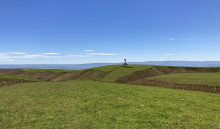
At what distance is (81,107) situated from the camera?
12242mm

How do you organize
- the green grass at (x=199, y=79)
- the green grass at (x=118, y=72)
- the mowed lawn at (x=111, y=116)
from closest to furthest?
the mowed lawn at (x=111, y=116) → the green grass at (x=199, y=79) → the green grass at (x=118, y=72)

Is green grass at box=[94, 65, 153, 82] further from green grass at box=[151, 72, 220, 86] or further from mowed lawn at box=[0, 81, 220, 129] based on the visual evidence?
mowed lawn at box=[0, 81, 220, 129]

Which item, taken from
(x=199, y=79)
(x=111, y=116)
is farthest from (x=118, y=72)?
(x=111, y=116)

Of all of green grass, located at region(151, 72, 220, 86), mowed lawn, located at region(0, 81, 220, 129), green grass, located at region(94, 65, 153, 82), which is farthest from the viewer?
green grass, located at region(94, 65, 153, 82)

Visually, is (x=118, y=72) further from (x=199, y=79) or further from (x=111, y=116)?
(x=111, y=116)

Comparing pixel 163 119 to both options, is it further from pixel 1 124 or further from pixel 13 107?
pixel 13 107

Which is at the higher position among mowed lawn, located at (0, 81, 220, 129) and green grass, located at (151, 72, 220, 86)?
green grass, located at (151, 72, 220, 86)

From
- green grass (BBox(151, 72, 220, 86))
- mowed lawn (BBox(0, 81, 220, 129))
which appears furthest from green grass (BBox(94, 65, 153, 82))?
mowed lawn (BBox(0, 81, 220, 129))

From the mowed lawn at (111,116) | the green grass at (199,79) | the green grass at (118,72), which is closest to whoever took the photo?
the mowed lawn at (111,116)

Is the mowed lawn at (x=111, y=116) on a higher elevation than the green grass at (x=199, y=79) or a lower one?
lower

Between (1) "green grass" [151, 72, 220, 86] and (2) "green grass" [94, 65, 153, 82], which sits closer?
(1) "green grass" [151, 72, 220, 86]

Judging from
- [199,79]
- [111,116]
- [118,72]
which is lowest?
[111,116]

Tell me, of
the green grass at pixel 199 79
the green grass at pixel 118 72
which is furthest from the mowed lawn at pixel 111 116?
the green grass at pixel 118 72

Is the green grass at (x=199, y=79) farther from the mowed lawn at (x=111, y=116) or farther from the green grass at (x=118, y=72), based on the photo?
the green grass at (x=118, y=72)
